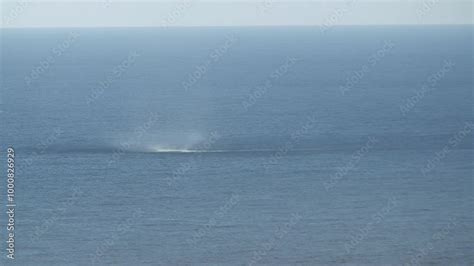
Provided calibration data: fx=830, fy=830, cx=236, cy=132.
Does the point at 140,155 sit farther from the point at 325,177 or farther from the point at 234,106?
the point at 234,106

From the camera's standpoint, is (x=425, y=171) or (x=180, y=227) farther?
(x=425, y=171)

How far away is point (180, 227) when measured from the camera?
156 feet

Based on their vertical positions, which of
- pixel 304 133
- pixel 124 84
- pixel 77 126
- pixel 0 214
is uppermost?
pixel 124 84

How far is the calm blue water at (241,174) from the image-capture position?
4469 centimetres

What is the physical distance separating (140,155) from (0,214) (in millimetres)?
16514

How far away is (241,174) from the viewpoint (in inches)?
2324

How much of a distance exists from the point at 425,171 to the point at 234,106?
110ft

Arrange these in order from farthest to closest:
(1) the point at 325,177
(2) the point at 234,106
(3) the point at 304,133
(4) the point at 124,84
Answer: (4) the point at 124,84
(2) the point at 234,106
(3) the point at 304,133
(1) the point at 325,177

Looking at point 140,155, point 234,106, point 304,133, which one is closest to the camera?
point 140,155

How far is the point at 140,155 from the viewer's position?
64750 millimetres

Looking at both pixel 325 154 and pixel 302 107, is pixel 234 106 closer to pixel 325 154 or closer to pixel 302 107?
pixel 302 107

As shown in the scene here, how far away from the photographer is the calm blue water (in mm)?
44688

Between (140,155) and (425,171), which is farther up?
(140,155)

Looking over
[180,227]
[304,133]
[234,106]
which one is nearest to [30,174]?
[180,227]
